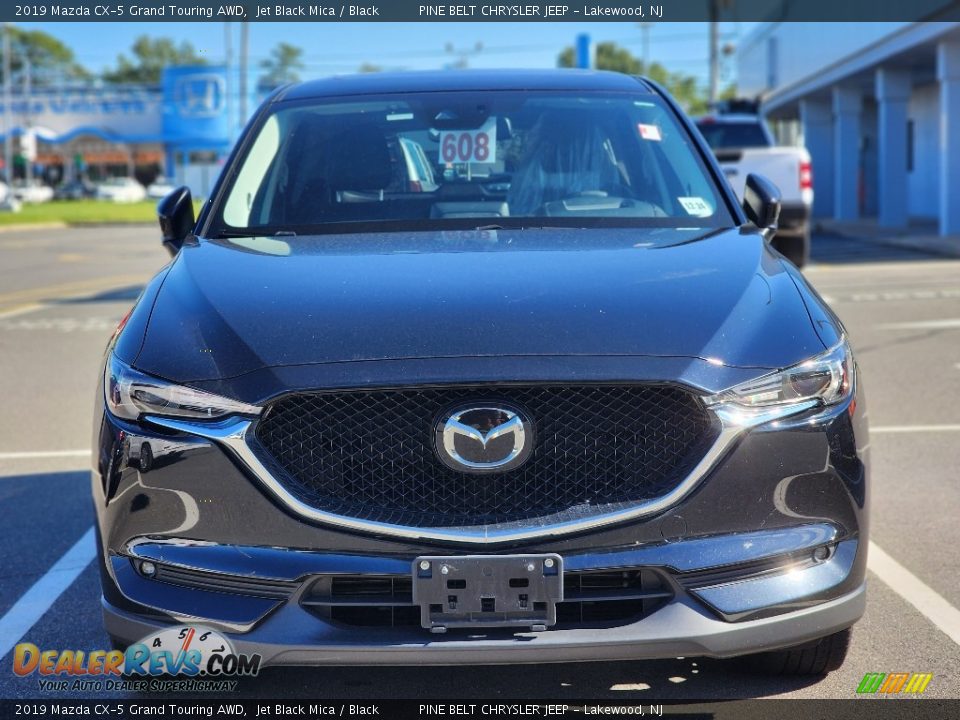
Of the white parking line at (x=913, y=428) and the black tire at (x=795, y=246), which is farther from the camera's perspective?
the black tire at (x=795, y=246)

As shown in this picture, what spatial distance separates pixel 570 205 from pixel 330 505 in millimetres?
1752

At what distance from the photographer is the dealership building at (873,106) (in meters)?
24.8

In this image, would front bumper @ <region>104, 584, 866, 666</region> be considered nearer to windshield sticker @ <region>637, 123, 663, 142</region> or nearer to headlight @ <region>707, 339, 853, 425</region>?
headlight @ <region>707, 339, 853, 425</region>

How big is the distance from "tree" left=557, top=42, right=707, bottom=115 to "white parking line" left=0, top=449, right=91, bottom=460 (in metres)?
109

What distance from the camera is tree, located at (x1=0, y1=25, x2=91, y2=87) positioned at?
143625mm

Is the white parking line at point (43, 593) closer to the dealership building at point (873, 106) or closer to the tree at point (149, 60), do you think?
the dealership building at point (873, 106)

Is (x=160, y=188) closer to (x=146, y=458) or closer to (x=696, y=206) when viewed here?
(x=696, y=206)

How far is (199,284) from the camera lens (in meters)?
3.50

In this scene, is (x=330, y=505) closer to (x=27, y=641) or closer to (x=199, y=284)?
(x=199, y=284)

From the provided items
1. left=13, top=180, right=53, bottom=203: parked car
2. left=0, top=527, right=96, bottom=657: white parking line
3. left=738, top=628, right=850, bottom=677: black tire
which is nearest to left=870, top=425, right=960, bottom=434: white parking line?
left=738, top=628, right=850, bottom=677: black tire

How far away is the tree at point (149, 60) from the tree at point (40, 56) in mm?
5184

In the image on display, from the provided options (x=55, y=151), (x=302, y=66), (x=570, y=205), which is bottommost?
(x=570, y=205)

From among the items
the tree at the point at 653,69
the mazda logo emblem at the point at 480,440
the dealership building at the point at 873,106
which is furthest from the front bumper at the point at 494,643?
the tree at the point at 653,69

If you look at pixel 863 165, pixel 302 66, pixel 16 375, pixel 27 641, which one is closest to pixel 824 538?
pixel 27 641
